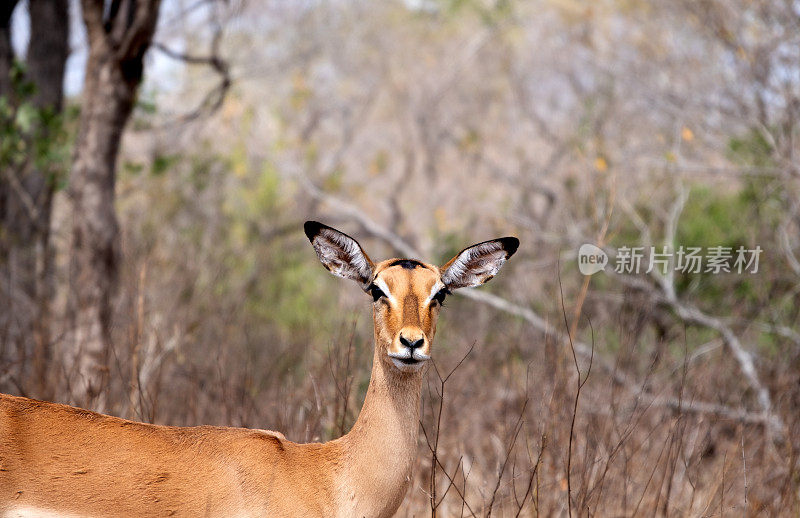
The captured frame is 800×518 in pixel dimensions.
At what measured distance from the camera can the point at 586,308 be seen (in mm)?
9398

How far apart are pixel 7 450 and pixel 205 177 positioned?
970cm

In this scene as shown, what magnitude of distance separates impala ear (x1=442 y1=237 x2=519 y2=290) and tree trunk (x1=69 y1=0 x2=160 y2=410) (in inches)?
136

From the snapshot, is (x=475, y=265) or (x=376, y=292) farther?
(x=475, y=265)

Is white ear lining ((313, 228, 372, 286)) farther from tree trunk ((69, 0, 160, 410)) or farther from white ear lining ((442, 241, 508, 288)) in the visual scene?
tree trunk ((69, 0, 160, 410))

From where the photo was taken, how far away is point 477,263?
3.64m

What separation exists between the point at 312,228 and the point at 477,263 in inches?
28.4

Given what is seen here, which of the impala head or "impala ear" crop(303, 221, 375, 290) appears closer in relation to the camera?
the impala head

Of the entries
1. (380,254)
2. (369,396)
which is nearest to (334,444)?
(369,396)

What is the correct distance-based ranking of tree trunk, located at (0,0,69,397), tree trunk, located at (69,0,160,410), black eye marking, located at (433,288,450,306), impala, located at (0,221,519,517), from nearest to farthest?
impala, located at (0,221,519,517)
black eye marking, located at (433,288,450,306)
tree trunk, located at (69,0,160,410)
tree trunk, located at (0,0,69,397)

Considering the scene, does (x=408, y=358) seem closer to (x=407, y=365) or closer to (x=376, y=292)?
(x=407, y=365)

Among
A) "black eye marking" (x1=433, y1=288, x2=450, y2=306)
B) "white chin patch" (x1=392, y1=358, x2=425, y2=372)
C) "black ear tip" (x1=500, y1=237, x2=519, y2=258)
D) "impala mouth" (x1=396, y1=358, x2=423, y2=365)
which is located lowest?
"white chin patch" (x1=392, y1=358, x2=425, y2=372)

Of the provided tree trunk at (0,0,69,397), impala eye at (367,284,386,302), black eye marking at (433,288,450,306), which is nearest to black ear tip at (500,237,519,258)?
Result: black eye marking at (433,288,450,306)

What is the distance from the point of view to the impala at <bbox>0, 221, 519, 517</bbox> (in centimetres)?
289

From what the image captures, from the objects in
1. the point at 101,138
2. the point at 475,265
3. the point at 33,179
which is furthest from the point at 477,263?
the point at 33,179
